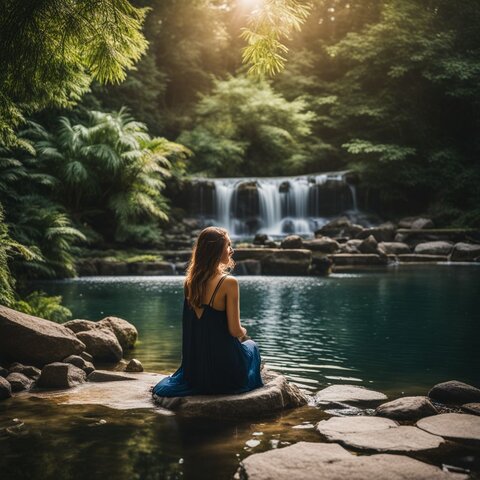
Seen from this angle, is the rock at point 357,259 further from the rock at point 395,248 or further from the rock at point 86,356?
the rock at point 86,356

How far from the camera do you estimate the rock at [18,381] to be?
16.7ft

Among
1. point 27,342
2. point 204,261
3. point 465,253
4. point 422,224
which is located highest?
point 422,224

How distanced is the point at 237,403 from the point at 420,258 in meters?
18.9

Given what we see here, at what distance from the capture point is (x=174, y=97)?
37.9m

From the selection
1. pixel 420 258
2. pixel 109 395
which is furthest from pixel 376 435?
pixel 420 258

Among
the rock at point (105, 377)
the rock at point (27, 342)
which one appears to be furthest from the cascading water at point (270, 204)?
the rock at point (105, 377)

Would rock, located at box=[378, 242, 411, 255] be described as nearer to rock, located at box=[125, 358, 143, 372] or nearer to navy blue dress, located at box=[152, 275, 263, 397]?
rock, located at box=[125, 358, 143, 372]

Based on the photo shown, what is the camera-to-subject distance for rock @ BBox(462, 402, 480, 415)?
4482 millimetres

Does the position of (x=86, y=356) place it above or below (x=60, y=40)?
below

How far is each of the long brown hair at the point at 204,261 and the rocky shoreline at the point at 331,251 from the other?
14.4 meters

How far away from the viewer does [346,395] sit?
16.6ft

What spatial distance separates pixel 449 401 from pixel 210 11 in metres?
33.6

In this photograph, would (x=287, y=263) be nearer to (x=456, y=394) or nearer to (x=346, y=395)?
(x=346, y=395)

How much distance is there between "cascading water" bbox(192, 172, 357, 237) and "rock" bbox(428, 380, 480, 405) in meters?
21.4
